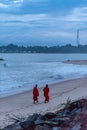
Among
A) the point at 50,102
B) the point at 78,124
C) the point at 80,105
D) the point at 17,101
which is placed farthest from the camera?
the point at 17,101

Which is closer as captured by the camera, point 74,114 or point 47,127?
point 47,127

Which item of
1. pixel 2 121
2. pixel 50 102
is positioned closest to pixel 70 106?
pixel 2 121

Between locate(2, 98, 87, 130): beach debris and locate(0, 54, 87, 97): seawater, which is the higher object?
locate(2, 98, 87, 130): beach debris

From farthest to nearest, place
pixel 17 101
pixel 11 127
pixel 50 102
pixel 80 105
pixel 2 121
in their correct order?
pixel 17 101, pixel 50 102, pixel 2 121, pixel 80 105, pixel 11 127

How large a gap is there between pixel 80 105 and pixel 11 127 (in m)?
2.22

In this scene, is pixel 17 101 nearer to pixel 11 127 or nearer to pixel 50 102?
pixel 50 102

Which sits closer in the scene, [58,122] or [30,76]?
[58,122]

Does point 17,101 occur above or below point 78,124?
below

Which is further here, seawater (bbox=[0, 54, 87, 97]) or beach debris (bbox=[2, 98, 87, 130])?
seawater (bbox=[0, 54, 87, 97])

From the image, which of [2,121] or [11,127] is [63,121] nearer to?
[11,127]

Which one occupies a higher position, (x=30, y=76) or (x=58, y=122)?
(x=58, y=122)

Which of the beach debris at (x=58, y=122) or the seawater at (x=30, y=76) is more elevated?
the beach debris at (x=58, y=122)

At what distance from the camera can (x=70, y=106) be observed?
1059cm

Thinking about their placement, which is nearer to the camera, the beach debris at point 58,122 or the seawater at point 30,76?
the beach debris at point 58,122
